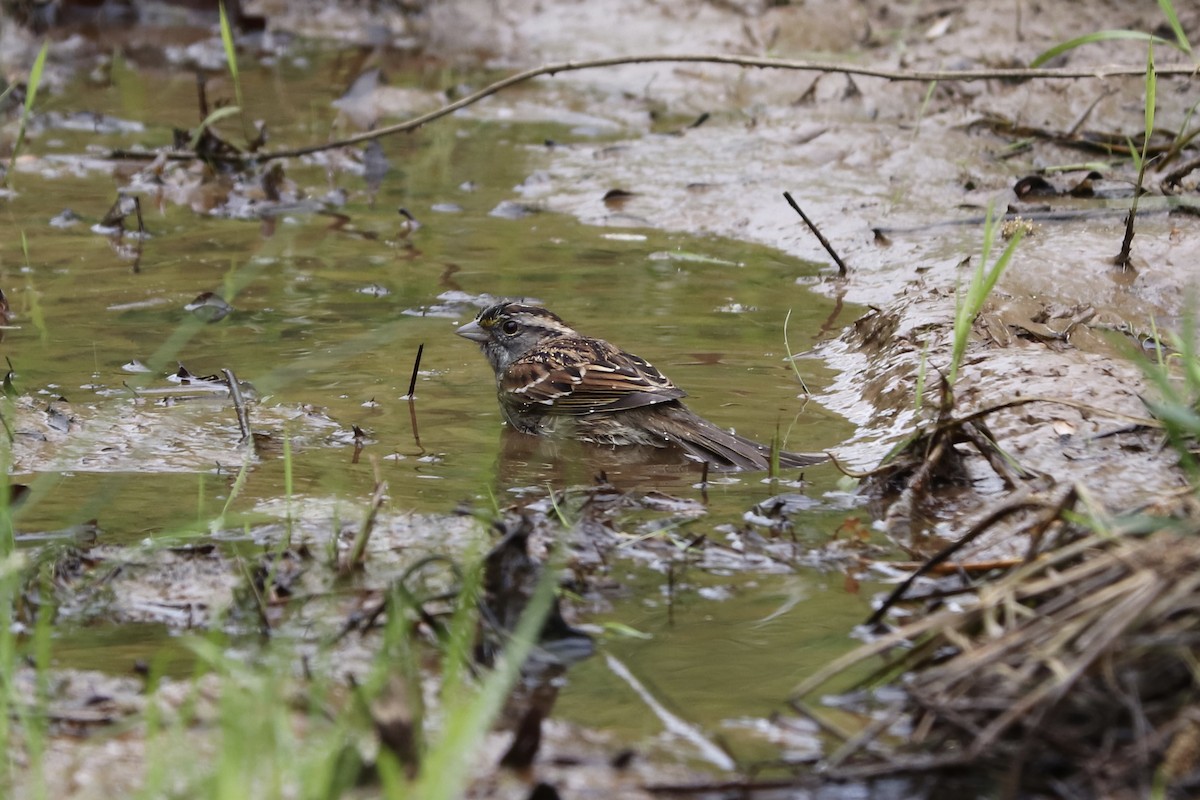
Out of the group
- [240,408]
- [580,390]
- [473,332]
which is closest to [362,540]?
[240,408]

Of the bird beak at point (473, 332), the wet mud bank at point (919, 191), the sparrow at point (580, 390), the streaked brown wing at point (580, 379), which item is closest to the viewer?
the wet mud bank at point (919, 191)

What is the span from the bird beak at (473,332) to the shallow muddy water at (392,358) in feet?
0.73

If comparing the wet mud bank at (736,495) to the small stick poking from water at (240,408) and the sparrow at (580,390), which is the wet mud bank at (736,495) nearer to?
the small stick poking from water at (240,408)

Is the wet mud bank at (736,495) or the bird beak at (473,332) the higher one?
the wet mud bank at (736,495)

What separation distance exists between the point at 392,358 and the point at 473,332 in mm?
418

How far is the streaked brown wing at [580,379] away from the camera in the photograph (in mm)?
6098

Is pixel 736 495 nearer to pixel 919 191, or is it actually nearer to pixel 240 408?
pixel 240 408

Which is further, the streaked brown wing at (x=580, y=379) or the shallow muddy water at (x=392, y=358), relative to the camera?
the streaked brown wing at (x=580, y=379)

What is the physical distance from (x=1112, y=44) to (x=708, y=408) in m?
6.85

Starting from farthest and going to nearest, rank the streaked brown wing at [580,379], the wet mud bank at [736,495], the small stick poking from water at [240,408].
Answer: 1. the streaked brown wing at [580,379]
2. the small stick poking from water at [240,408]
3. the wet mud bank at [736,495]

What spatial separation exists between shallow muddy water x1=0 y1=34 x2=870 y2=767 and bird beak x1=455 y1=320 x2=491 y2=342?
223 millimetres

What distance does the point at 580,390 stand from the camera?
6.31m

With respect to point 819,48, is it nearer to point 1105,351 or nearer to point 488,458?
point 1105,351

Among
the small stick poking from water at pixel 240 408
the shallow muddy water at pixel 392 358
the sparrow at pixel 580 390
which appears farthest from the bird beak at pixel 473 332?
the small stick poking from water at pixel 240 408
